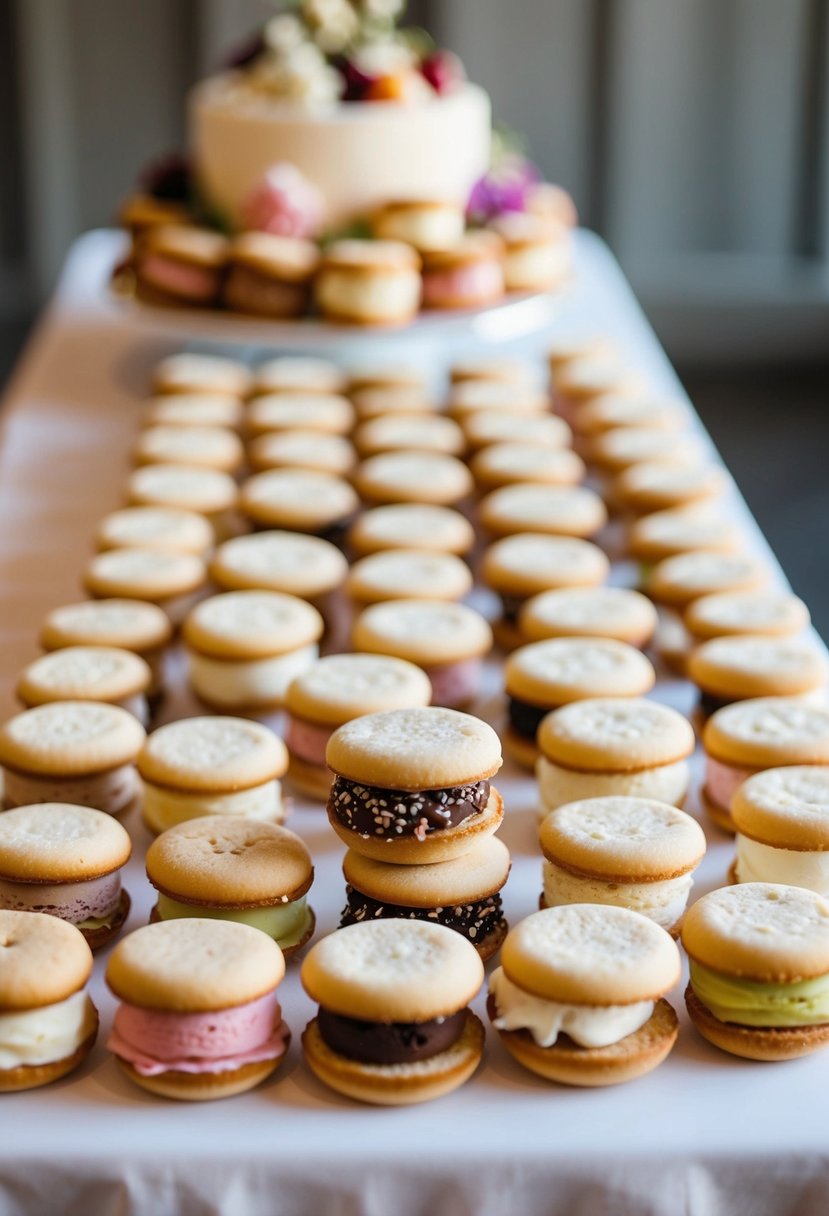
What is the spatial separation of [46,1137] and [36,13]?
490 cm

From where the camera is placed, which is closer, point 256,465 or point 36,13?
point 256,465

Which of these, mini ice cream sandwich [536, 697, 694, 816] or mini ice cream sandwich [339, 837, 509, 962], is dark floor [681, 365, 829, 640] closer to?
mini ice cream sandwich [536, 697, 694, 816]

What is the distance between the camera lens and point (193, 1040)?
111cm

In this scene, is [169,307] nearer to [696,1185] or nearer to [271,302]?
[271,302]

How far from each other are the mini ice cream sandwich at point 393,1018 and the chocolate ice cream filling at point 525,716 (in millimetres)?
488

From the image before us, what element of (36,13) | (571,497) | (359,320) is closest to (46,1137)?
(571,497)

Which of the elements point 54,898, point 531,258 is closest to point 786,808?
point 54,898

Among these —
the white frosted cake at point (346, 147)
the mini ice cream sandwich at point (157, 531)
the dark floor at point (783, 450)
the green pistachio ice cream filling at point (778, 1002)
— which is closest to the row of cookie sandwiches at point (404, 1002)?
the green pistachio ice cream filling at point (778, 1002)

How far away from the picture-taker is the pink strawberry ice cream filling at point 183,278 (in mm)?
2732

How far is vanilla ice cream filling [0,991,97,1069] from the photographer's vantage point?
111 centimetres

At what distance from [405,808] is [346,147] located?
1.92 meters

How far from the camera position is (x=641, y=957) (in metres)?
1.13

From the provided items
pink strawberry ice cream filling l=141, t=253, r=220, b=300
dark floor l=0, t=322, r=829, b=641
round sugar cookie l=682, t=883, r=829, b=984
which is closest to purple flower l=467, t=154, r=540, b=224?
pink strawberry ice cream filling l=141, t=253, r=220, b=300

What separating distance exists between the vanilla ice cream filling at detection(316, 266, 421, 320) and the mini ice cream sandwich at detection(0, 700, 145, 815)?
4.29 feet
